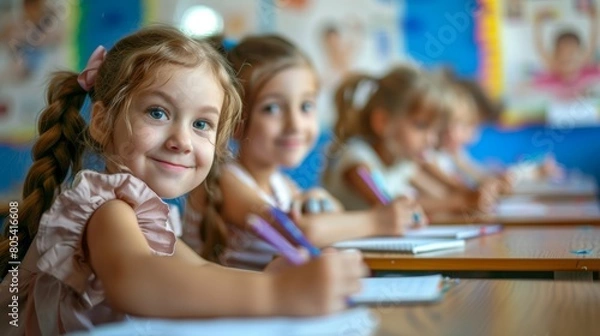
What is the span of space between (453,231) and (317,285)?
923 mm

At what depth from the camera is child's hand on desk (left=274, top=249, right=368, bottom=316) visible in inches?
24.4

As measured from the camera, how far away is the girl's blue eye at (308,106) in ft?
5.49

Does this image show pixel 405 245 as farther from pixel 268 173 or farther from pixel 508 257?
pixel 268 173

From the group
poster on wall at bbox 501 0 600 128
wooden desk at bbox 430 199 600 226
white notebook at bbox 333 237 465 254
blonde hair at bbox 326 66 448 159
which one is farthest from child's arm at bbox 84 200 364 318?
poster on wall at bbox 501 0 600 128

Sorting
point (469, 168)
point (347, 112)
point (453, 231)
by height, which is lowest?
point (469, 168)

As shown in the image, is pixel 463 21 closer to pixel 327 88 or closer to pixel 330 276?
pixel 327 88

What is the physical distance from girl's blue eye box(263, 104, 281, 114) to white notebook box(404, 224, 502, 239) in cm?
39

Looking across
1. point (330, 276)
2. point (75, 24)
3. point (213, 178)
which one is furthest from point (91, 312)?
point (75, 24)

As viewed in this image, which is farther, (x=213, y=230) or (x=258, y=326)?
(x=213, y=230)

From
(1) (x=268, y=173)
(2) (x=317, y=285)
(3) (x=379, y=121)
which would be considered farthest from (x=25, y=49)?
(2) (x=317, y=285)

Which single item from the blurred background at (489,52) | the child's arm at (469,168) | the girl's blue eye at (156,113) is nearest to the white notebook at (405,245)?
the girl's blue eye at (156,113)

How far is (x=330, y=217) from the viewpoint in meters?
1.47

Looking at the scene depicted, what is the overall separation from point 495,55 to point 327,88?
951 millimetres

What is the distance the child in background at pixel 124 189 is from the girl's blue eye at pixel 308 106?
62cm
